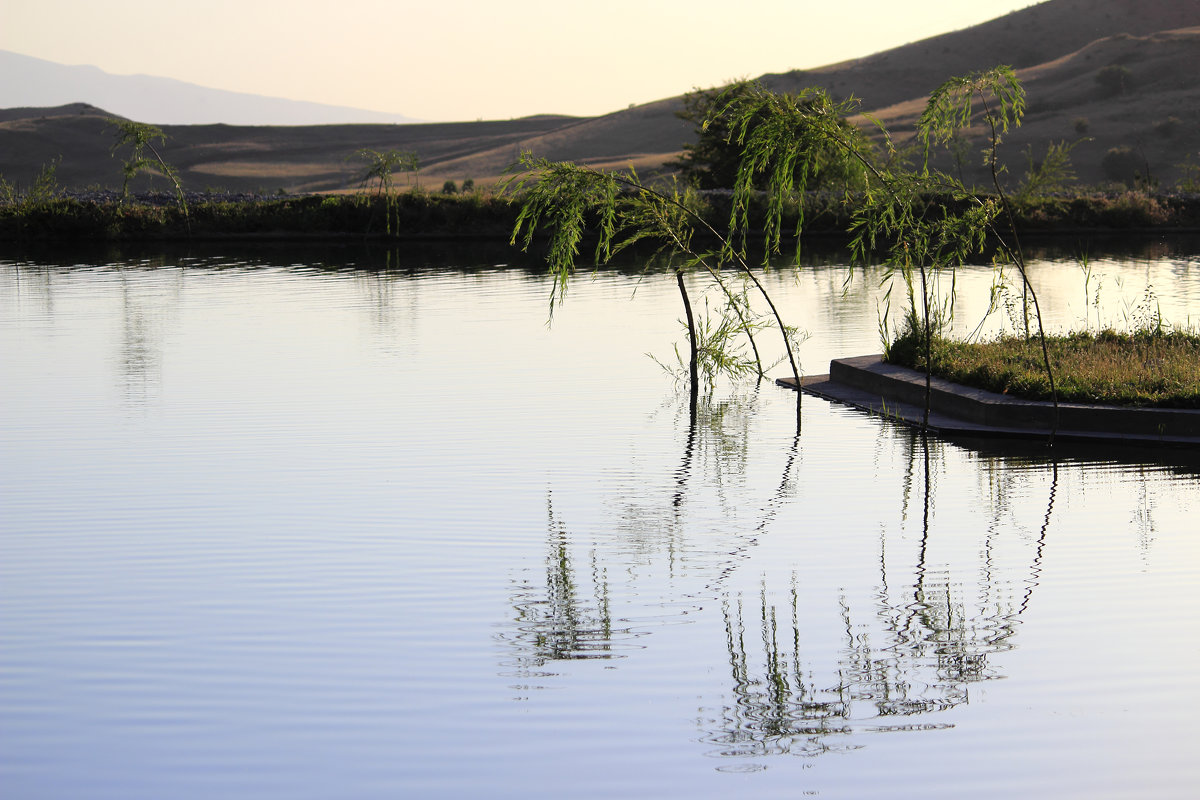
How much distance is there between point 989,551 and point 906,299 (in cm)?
2140

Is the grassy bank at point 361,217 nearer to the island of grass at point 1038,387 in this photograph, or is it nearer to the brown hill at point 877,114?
Result: the island of grass at point 1038,387

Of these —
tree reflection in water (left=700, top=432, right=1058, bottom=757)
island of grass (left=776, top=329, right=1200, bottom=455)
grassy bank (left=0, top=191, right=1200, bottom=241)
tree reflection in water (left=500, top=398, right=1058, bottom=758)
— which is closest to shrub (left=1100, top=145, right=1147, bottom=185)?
grassy bank (left=0, top=191, right=1200, bottom=241)

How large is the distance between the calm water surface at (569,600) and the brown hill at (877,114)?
306 feet

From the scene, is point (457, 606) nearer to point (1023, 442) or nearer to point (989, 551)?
point (989, 551)

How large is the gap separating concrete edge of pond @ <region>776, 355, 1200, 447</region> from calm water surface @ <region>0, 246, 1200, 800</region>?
440mm

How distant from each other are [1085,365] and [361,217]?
43667 mm

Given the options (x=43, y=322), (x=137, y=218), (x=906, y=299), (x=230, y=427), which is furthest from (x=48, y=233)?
(x=230, y=427)

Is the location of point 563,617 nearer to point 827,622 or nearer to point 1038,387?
point 827,622

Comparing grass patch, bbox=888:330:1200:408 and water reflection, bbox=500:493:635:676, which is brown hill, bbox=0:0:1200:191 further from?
water reflection, bbox=500:493:635:676

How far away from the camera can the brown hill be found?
119 metres

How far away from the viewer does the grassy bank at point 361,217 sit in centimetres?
5553

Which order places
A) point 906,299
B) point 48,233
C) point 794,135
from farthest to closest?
point 48,233 < point 906,299 < point 794,135

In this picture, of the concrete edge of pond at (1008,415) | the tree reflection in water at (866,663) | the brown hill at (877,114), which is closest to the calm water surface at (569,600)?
the tree reflection in water at (866,663)

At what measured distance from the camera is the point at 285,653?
26.8 ft
